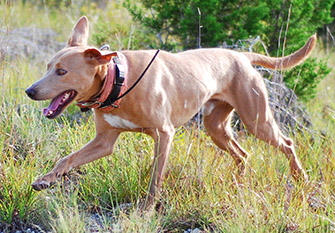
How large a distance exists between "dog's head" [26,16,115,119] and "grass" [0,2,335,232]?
1.73 ft

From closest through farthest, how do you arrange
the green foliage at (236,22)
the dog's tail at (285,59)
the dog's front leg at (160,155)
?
the dog's front leg at (160,155) < the dog's tail at (285,59) < the green foliage at (236,22)

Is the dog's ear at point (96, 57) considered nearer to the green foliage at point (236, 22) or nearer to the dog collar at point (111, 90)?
the dog collar at point (111, 90)

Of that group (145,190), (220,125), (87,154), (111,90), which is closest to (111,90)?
(111,90)

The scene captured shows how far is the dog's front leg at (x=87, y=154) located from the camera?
13.8 ft

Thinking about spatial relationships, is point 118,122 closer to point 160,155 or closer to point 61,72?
point 160,155

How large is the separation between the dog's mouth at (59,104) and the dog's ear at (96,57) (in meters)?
0.27

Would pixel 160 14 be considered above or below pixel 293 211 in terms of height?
above

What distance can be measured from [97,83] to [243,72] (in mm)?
1636

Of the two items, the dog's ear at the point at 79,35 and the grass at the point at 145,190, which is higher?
the dog's ear at the point at 79,35

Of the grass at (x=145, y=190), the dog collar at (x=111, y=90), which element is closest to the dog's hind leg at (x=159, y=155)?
the grass at (x=145, y=190)

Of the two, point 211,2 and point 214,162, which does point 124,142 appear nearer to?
point 214,162

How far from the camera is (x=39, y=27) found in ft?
35.4

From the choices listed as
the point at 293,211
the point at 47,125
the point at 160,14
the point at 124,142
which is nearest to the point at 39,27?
the point at 160,14

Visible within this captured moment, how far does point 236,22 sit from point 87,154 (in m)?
3.14
